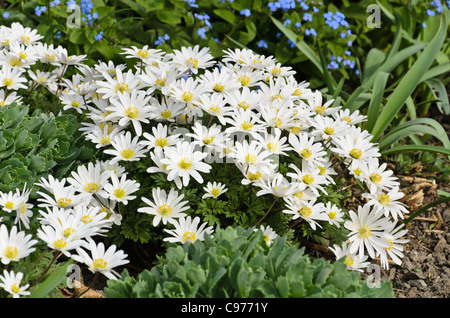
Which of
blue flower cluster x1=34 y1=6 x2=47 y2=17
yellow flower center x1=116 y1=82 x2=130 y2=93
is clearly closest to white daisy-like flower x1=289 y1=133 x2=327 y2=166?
yellow flower center x1=116 y1=82 x2=130 y2=93

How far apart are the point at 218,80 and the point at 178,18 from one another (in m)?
1.36

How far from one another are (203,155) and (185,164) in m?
0.09

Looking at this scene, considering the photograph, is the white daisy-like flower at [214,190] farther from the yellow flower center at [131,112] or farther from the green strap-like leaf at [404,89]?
the green strap-like leaf at [404,89]

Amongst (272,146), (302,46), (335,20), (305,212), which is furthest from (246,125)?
(335,20)

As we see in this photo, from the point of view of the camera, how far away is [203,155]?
8.00 feet

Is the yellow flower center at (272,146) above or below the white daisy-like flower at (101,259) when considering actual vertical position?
above

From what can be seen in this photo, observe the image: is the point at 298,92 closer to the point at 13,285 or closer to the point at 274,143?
the point at 274,143

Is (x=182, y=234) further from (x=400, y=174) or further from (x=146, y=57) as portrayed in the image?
(x=400, y=174)

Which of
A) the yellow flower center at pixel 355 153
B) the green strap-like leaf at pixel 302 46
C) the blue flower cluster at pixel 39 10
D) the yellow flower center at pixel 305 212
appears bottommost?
the yellow flower center at pixel 305 212

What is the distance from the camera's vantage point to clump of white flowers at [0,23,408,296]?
2373mm

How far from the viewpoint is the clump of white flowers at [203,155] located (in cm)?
237

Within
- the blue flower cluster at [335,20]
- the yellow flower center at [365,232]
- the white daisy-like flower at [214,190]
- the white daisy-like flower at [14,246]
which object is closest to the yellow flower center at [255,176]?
the white daisy-like flower at [214,190]

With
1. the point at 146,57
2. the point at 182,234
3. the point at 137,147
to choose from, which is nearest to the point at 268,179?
the point at 182,234

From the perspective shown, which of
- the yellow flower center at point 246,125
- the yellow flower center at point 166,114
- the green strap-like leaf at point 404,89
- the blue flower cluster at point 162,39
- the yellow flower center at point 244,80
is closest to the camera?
the yellow flower center at point 246,125
